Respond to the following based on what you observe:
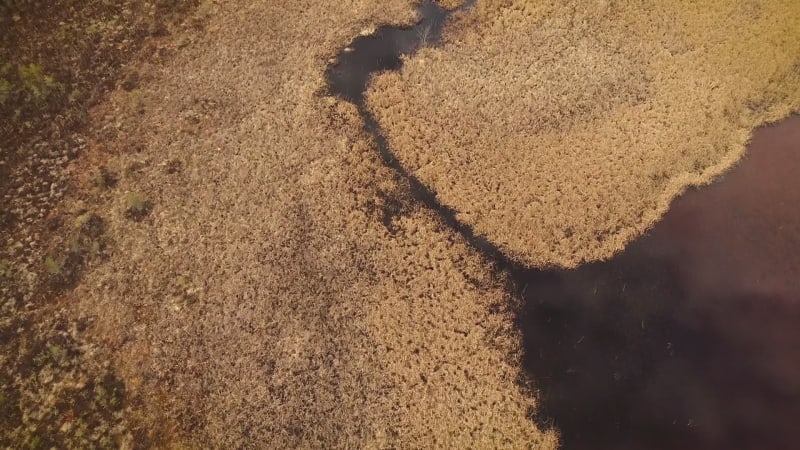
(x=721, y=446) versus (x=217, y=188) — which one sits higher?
(x=217, y=188)

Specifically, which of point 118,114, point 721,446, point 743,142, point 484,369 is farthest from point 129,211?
point 743,142

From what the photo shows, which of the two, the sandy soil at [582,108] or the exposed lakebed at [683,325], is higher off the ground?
the sandy soil at [582,108]

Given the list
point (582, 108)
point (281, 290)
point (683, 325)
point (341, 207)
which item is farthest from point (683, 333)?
point (281, 290)

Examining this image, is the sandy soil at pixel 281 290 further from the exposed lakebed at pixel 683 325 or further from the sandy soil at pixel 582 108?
the sandy soil at pixel 582 108

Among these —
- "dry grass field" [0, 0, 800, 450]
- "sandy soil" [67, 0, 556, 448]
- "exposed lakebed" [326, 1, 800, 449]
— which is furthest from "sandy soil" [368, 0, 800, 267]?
"sandy soil" [67, 0, 556, 448]

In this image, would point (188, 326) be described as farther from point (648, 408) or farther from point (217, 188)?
point (648, 408)

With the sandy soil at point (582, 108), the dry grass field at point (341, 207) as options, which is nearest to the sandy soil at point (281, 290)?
the dry grass field at point (341, 207)

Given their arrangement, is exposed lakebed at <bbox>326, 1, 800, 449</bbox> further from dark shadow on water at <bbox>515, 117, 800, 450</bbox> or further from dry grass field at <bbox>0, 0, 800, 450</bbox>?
dry grass field at <bbox>0, 0, 800, 450</bbox>
